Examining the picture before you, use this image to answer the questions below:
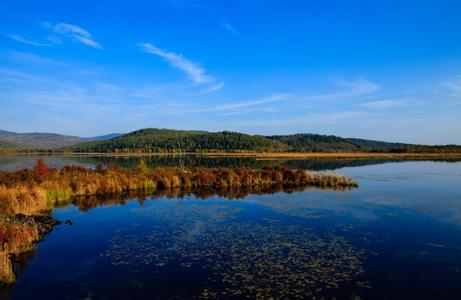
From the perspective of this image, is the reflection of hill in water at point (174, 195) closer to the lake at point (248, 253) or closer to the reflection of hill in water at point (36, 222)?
the reflection of hill in water at point (36, 222)

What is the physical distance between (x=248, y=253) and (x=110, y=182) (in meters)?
21.9

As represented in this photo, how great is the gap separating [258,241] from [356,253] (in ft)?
13.3

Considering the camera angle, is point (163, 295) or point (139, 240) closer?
point (163, 295)

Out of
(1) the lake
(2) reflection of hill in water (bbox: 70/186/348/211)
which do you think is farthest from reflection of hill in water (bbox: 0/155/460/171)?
(1) the lake

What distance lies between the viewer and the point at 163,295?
10.3 meters

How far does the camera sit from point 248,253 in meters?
14.0

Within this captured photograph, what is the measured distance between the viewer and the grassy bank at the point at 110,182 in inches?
905

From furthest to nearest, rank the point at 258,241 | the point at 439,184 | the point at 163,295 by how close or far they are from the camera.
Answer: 1. the point at 439,184
2. the point at 258,241
3. the point at 163,295

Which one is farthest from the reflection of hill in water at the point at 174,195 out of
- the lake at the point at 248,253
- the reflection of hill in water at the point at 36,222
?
the lake at the point at 248,253

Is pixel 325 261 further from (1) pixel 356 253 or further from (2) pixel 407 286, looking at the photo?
(2) pixel 407 286

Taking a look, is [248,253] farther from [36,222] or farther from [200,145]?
[200,145]

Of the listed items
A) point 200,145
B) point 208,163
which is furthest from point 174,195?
point 200,145

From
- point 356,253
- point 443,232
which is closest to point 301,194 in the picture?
point 443,232

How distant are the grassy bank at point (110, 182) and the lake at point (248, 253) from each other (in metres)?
2.70
